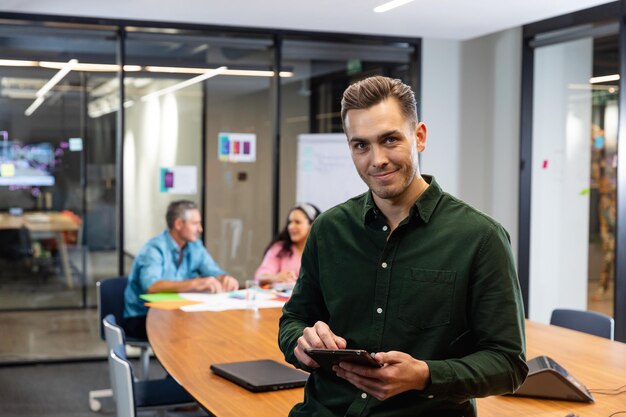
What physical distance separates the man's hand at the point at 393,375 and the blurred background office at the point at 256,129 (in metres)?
4.90

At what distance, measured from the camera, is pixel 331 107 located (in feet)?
25.7

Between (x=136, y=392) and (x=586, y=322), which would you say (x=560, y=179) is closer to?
(x=586, y=322)

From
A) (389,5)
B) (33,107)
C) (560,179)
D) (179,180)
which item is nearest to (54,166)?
(33,107)

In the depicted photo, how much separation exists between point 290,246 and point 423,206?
13.8 ft

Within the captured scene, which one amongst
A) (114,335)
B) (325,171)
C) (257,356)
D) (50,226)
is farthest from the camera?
(325,171)

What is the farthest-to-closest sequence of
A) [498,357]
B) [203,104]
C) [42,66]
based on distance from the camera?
[203,104], [42,66], [498,357]

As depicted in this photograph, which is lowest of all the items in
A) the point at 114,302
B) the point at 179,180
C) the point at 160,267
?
the point at 114,302

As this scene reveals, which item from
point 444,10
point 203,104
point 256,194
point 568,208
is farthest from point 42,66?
point 568,208

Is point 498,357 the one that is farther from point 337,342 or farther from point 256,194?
point 256,194

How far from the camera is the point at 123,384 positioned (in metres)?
3.21

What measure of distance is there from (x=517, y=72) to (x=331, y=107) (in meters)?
1.73

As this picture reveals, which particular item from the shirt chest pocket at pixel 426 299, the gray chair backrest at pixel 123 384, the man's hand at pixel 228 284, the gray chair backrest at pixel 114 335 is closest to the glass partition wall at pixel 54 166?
the man's hand at pixel 228 284

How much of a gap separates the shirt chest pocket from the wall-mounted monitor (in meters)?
5.59

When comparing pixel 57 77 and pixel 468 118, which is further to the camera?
pixel 468 118
